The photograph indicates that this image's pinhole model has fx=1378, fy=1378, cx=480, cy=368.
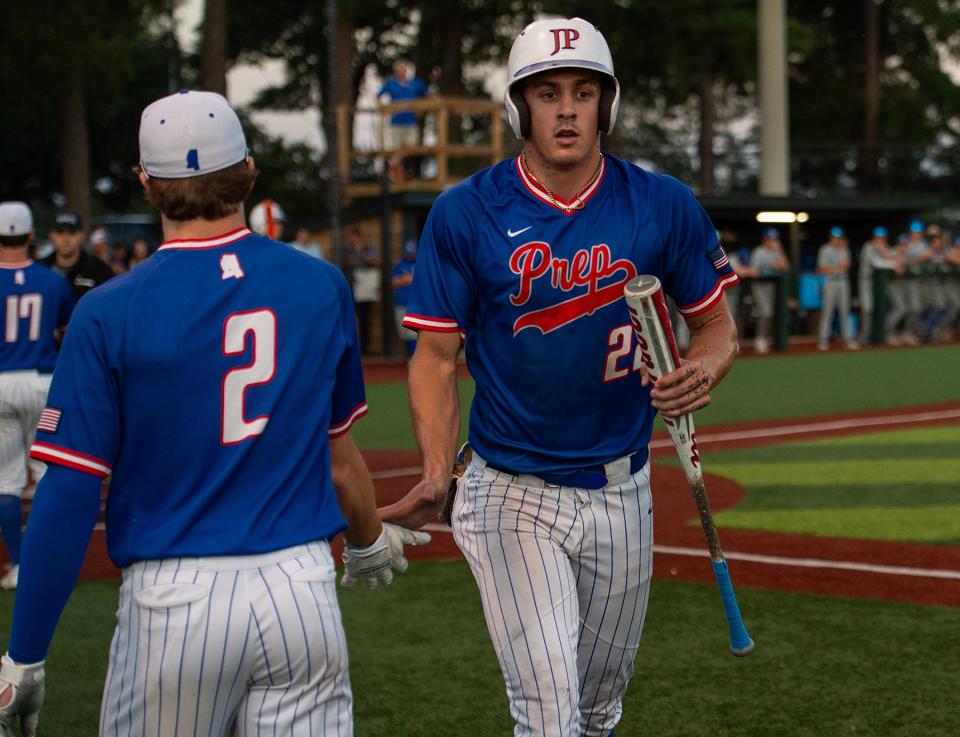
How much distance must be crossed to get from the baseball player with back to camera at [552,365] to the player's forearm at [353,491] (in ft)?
1.43

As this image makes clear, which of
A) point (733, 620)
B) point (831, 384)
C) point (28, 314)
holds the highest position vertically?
point (28, 314)

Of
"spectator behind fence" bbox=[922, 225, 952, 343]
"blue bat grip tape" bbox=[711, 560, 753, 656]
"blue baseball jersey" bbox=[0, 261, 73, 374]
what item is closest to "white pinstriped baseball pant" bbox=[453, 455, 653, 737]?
"blue bat grip tape" bbox=[711, 560, 753, 656]

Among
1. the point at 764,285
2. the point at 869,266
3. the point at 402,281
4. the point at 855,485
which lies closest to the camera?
the point at 855,485

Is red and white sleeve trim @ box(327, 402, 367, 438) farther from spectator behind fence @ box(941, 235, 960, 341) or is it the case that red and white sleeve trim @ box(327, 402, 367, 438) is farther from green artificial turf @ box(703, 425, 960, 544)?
spectator behind fence @ box(941, 235, 960, 341)

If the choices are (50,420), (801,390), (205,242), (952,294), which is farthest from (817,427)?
(952,294)

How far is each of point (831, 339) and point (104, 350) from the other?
28.6m

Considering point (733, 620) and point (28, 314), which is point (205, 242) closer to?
point (733, 620)

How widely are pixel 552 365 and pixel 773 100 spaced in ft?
106

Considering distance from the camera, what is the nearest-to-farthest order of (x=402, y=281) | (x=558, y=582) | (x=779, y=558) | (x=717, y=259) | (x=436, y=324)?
(x=558, y=582) → (x=436, y=324) → (x=717, y=259) → (x=779, y=558) → (x=402, y=281)

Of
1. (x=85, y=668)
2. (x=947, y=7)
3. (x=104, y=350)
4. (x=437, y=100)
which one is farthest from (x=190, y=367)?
(x=947, y=7)

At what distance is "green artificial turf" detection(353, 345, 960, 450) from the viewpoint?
15977 millimetres

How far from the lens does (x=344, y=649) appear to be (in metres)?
3.02

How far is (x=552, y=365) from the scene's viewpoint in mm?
3996

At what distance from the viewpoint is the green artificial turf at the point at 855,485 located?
30.9 feet
